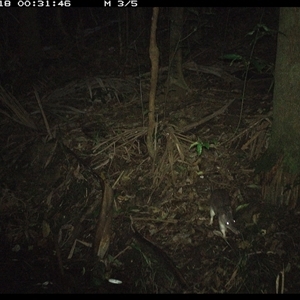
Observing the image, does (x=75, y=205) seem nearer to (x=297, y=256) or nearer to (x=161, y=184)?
(x=161, y=184)

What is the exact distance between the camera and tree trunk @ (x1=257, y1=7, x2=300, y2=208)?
14.1 ft

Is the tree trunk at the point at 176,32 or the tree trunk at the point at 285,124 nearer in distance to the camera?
the tree trunk at the point at 285,124

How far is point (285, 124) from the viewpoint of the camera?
4594mm

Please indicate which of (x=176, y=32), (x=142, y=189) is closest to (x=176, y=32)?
(x=176, y=32)

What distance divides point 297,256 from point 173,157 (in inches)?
81.9

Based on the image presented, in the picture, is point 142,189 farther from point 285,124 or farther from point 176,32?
point 176,32

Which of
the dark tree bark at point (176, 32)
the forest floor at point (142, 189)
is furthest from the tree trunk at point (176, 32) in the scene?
the forest floor at point (142, 189)

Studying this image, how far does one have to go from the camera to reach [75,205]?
569cm

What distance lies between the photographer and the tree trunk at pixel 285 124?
4.29 m

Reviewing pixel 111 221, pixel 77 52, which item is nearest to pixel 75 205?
pixel 111 221

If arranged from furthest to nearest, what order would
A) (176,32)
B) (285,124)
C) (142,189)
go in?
(176,32), (142,189), (285,124)

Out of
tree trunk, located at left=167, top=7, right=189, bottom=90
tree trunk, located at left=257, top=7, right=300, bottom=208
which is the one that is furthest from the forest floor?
tree trunk, located at left=167, top=7, right=189, bottom=90

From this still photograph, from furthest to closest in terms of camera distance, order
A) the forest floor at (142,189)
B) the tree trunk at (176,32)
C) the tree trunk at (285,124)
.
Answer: the tree trunk at (176,32), the forest floor at (142,189), the tree trunk at (285,124)

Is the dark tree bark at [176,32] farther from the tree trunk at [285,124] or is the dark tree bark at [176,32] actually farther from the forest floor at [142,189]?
the tree trunk at [285,124]
